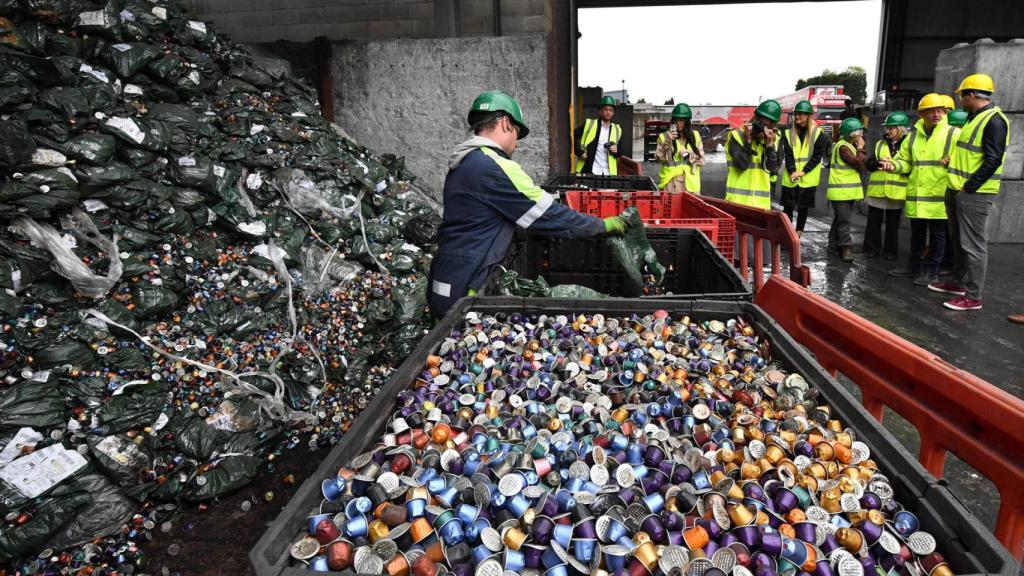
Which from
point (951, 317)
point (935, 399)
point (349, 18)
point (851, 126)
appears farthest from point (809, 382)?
point (349, 18)

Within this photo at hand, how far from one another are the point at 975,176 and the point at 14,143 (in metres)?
7.70

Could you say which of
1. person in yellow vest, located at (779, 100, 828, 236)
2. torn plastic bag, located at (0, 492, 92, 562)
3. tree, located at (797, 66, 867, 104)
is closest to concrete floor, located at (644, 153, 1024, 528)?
person in yellow vest, located at (779, 100, 828, 236)

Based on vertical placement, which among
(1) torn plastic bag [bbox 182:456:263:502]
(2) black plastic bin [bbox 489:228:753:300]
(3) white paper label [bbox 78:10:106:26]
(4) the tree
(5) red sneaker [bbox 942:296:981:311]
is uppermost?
(4) the tree

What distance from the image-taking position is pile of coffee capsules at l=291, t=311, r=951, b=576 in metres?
1.19

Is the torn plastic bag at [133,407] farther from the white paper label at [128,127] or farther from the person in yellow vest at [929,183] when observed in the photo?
the person in yellow vest at [929,183]

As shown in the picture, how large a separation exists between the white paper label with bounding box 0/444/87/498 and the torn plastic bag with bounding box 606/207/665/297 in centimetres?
289

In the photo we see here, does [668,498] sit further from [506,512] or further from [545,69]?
[545,69]

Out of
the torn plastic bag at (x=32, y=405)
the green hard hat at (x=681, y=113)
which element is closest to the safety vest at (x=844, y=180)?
the green hard hat at (x=681, y=113)

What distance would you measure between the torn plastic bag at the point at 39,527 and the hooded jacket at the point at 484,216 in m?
1.97

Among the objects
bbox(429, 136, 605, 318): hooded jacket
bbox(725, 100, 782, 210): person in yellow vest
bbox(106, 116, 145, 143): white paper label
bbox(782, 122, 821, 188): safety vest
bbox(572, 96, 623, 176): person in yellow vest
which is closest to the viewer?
bbox(429, 136, 605, 318): hooded jacket

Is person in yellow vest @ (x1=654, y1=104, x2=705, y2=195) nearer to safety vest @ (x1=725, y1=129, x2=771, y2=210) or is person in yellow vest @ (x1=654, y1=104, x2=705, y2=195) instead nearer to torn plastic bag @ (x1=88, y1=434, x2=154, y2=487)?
safety vest @ (x1=725, y1=129, x2=771, y2=210)

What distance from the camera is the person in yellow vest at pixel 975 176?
5.29 meters

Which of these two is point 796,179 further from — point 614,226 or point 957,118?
point 614,226

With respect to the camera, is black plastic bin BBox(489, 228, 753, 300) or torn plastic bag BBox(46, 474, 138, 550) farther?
black plastic bin BBox(489, 228, 753, 300)
